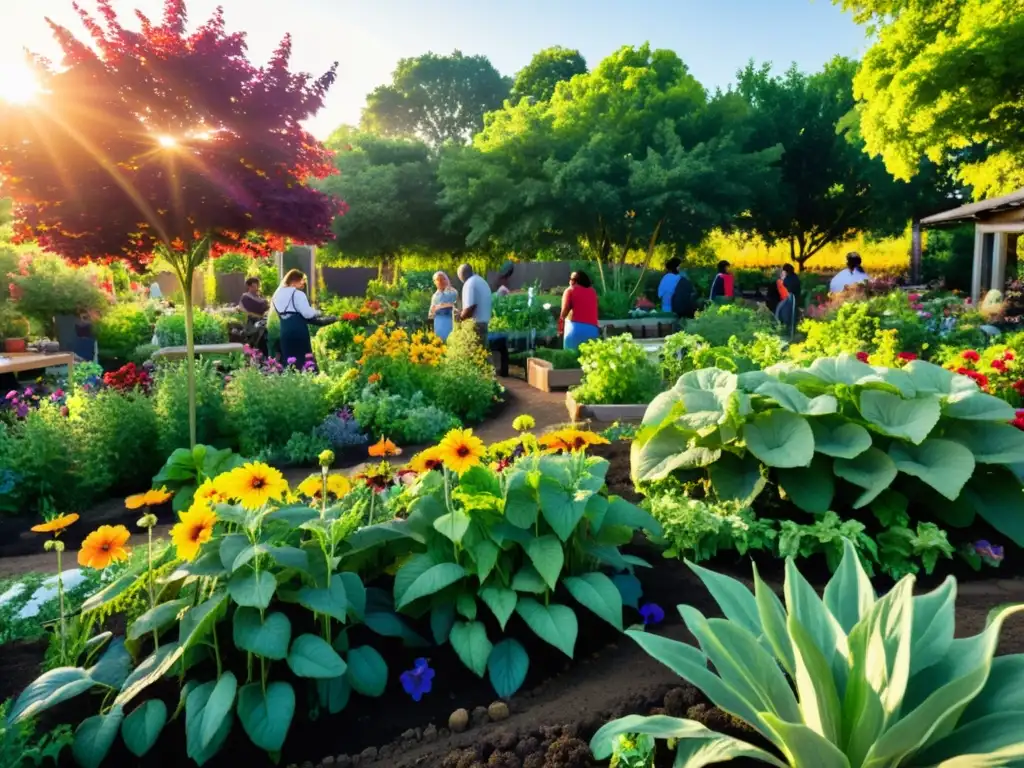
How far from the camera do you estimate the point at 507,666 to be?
2.51 m

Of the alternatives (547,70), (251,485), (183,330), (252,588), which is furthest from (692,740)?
(547,70)

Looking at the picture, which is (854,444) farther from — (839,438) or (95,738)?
(95,738)

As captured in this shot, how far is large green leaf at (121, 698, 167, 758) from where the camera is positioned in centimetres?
221

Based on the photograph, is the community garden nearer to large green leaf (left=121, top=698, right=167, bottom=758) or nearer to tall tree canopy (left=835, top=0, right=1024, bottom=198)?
large green leaf (left=121, top=698, right=167, bottom=758)

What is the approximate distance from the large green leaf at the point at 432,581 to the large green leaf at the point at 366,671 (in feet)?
0.54

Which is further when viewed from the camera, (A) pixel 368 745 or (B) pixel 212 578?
(B) pixel 212 578

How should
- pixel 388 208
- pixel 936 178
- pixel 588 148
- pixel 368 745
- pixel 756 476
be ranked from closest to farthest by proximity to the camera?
pixel 368 745 < pixel 756 476 < pixel 588 148 < pixel 388 208 < pixel 936 178

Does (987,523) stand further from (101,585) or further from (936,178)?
(936,178)

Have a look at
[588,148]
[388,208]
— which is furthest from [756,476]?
[388,208]

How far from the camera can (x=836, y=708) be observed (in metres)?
1.78

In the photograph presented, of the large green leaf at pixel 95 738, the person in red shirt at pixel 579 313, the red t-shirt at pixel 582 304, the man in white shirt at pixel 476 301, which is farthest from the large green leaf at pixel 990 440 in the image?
the man in white shirt at pixel 476 301

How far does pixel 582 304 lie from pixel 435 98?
154ft

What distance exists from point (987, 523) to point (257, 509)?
321 cm

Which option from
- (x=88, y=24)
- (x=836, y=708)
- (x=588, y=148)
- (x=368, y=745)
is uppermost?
(x=588, y=148)
